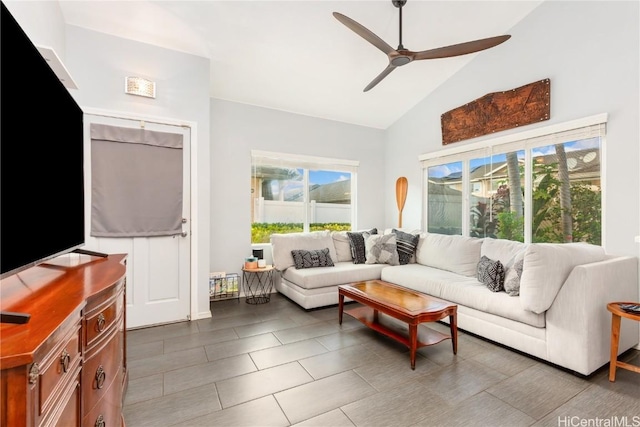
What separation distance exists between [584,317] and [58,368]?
3018 mm

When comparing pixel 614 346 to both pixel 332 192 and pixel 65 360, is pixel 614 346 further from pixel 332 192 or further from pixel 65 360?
pixel 332 192

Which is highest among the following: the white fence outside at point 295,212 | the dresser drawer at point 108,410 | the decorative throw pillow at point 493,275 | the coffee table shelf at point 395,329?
the white fence outside at point 295,212

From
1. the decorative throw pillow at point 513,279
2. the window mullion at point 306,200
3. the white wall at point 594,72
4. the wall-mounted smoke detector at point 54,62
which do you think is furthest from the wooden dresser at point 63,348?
the white wall at point 594,72

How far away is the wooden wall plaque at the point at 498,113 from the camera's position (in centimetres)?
335

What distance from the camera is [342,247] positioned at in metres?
4.54

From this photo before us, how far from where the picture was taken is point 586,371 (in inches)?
84.1

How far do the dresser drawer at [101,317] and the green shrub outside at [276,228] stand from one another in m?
3.04

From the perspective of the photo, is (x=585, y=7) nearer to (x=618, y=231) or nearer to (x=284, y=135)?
(x=618, y=231)

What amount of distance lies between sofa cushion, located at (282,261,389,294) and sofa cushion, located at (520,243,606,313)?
1.89 metres

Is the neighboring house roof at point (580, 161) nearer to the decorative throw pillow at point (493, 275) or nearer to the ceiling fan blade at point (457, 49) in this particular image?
the decorative throw pillow at point (493, 275)

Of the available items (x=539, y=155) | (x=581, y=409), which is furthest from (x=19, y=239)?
(x=539, y=155)

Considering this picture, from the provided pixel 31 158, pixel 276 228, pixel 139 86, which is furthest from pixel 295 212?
pixel 31 158

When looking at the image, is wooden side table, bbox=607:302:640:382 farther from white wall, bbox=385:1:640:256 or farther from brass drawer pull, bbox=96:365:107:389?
brass drawer pull, bbox=96:365:107:389

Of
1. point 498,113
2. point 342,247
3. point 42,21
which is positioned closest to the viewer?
point 42,21
